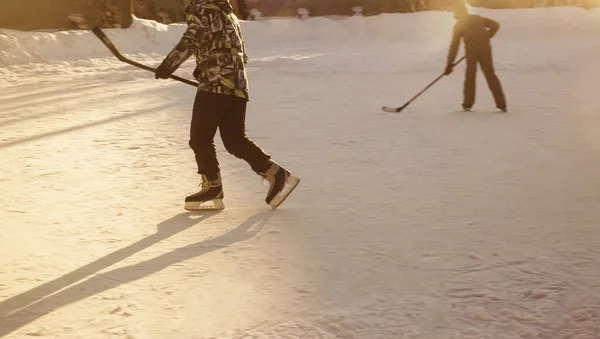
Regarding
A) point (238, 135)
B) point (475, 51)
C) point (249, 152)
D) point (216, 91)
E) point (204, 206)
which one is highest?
point (216, 91)

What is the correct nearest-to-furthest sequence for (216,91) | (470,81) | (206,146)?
1. (216,91)
2. (206,146)
3. (470,81)

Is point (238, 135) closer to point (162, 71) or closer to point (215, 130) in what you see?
point (215, 130)

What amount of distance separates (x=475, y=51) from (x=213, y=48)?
204 inches

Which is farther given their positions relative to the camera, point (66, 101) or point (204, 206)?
point (66, 101)

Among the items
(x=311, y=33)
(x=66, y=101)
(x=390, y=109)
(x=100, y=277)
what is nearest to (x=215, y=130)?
(x=100, y=277)

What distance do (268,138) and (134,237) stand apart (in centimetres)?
331

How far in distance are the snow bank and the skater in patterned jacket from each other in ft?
34.9

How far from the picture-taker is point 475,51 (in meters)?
9.19

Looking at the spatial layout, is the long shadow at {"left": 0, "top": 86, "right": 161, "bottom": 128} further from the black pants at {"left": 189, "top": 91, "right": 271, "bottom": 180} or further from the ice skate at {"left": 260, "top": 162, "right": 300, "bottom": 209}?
the ice skate at {"left": 260, "top": 162, "right": 300, "bottom": 209}

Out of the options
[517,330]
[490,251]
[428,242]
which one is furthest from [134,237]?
[517,330]

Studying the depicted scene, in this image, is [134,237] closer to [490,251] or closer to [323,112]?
Answer: [490,251]

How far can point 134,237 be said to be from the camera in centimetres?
452

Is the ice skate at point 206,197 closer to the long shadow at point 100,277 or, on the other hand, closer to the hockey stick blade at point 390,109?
the long shadow at point 100,277

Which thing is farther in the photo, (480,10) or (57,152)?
(480,10)
